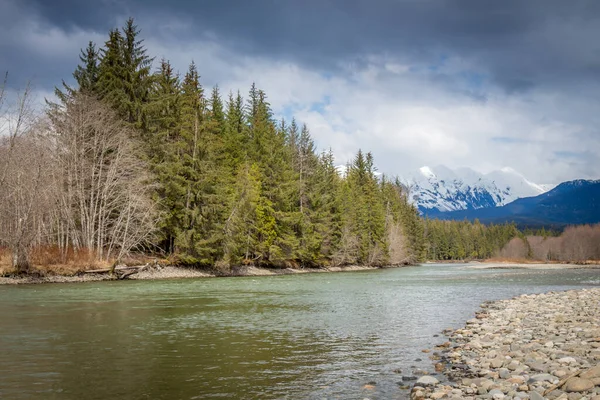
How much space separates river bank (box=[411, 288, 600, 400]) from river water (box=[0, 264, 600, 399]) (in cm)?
78

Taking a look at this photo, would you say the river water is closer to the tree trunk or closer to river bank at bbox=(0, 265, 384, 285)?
river bank at bbox=(0, 265, 384, 285)

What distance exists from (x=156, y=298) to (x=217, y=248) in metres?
22.5

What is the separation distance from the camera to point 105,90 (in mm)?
47938

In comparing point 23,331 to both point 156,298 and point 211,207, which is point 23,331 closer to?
point 156,298

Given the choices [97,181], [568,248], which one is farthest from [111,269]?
[568,248]

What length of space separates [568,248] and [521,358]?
144874 mm

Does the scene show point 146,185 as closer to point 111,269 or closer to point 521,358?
point 111,269

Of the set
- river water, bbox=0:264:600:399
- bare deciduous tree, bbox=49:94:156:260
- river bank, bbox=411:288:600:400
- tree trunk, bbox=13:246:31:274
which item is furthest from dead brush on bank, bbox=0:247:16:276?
river bank, bbox=411:288:600:400

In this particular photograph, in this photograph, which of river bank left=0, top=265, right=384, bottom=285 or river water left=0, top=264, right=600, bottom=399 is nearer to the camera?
river water left=0, top=264, right=600, bottom=399

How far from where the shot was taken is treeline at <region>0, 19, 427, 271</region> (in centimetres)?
3684

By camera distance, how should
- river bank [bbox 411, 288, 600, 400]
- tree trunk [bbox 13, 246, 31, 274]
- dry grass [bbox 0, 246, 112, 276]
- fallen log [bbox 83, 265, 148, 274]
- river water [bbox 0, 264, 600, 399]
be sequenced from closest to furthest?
river bank [bbox 411, 288, 600, 400]
river water [bbox 0, 264, 600, 399]
tree trunk [bbox 13, 246, 31, 274]
dry grass [bbox 0, 246, 112, 276]
fallen log [bbox 83, 265, 148, 274]

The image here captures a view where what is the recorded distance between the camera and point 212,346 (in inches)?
521

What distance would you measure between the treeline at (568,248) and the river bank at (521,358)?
129 m

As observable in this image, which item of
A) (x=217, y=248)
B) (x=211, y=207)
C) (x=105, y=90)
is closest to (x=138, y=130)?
(x=105, y=90)
